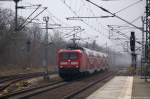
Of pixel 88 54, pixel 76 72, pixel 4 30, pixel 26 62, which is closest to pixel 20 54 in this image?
pixel 26 62

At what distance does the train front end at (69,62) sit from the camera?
3984 cm

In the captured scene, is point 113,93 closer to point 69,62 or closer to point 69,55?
point 69,62

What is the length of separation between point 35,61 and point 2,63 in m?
17.0

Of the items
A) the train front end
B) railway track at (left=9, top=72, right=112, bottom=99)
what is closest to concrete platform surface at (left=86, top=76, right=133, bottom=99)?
railway track at (left=9, top=72, right=112, bottom=99)

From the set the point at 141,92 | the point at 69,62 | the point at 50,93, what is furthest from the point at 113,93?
the point at 69,62

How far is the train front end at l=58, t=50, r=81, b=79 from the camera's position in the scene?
39.8 metres

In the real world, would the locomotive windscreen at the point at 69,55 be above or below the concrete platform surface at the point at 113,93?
above

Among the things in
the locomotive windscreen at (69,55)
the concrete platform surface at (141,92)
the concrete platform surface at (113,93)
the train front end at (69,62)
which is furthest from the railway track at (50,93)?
the locomotive windscreen at (69,55)

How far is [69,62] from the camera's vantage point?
4009cm

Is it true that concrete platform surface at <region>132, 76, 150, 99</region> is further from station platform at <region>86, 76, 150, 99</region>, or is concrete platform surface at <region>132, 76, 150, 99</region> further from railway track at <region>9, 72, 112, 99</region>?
railway track at <region>9, 72, 112, 99</region>

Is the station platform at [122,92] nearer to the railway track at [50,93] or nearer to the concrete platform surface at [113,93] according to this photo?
the concrete platform surface at [113,93]

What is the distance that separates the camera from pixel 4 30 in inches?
2709

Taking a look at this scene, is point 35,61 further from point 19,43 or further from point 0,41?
point 0,41

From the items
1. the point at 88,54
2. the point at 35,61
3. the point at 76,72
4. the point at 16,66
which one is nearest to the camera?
the point at 76,72
